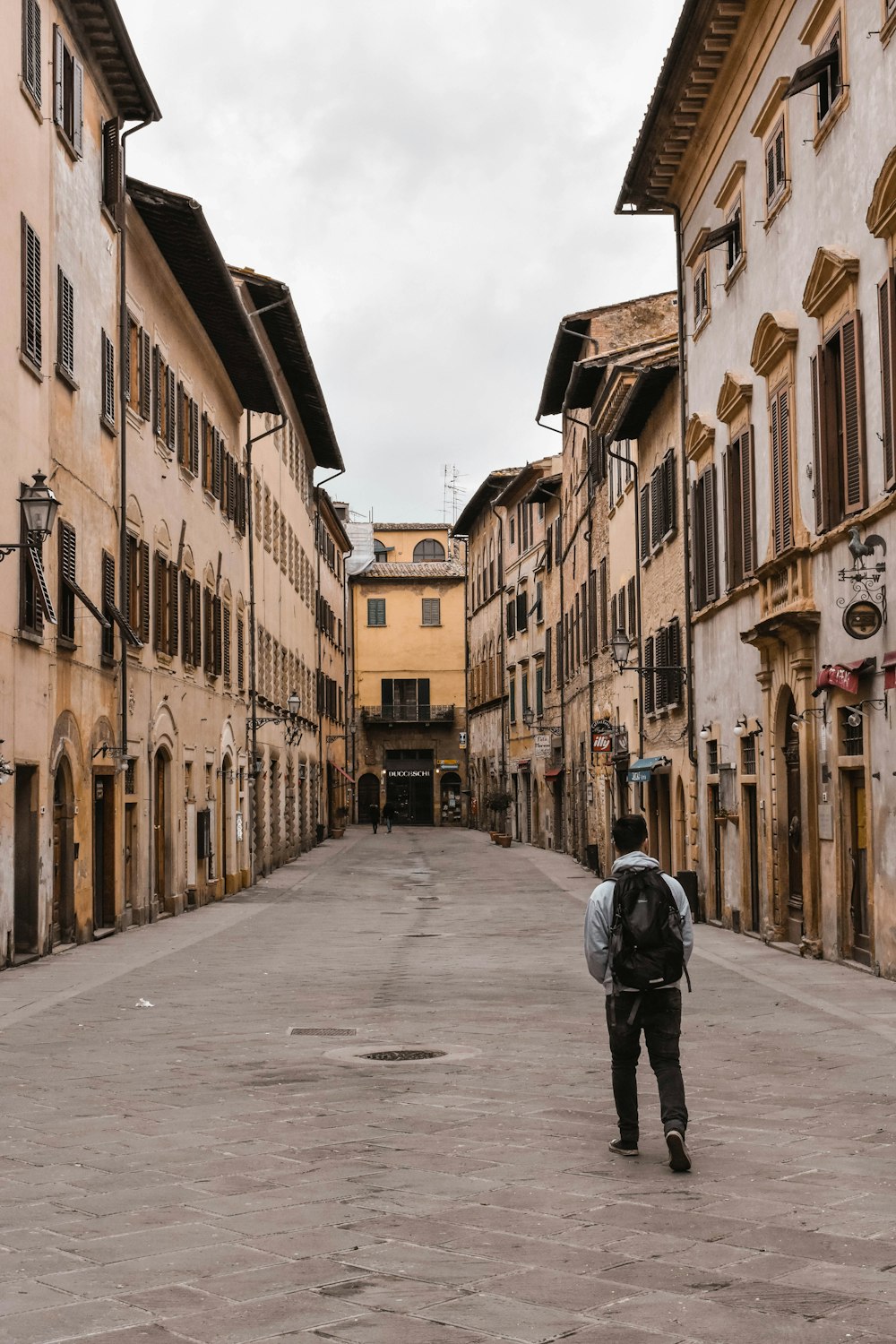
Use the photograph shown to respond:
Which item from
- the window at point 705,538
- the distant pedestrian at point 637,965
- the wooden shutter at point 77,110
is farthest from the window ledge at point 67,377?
Result: the distant pedestrian at point 637,965

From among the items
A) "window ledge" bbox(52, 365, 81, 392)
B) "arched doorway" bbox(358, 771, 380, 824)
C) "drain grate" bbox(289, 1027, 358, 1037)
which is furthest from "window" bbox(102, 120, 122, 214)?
"arched doorway" bbox(358, 771, 380, 824)

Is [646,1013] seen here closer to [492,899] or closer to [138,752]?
[138,752]

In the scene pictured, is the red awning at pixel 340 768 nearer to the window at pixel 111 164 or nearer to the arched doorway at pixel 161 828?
the arched doorway at pixel 161 828

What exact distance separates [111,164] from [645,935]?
737 inches

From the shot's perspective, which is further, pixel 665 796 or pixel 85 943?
pixel 665 796

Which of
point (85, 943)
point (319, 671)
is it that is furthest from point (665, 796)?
point (319, 671)

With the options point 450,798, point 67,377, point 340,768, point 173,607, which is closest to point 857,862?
point 67,377

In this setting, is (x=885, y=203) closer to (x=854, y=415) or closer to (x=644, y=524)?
(x=854, y=415)

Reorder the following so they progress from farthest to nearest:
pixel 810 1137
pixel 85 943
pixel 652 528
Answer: pixel 652 528 < pixel 85 943 < pixel 810 1137

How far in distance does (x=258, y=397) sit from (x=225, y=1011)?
2465 centimetres

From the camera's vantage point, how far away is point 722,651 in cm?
2441

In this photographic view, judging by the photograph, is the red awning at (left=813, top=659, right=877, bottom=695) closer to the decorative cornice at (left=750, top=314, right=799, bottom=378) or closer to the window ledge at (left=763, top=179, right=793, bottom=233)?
the decorative cornice at (left=750, top=314, right=799, bottom=378)

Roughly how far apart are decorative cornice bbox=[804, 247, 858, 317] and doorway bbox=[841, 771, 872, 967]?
15.5 feet

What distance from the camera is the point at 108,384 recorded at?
2377 cm
